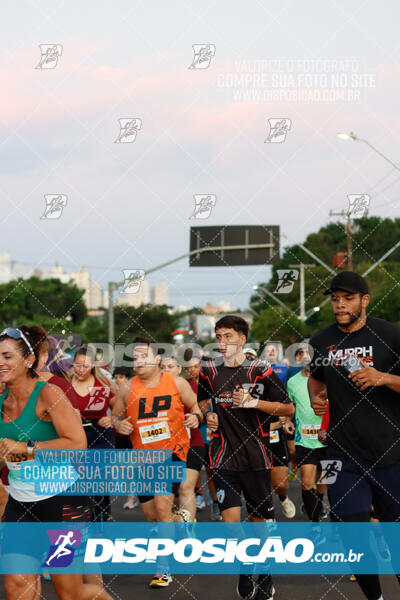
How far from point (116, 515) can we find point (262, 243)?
8914 millimetres

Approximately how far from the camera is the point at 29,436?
481 centimetres

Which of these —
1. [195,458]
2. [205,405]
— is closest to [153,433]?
[205,405]

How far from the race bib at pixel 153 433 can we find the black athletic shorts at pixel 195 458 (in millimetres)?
1457

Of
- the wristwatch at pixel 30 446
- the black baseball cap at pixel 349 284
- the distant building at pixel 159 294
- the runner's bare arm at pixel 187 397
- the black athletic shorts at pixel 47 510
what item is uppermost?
the black baseball cap at pixel 349 284

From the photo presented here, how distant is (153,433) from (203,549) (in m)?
1.21

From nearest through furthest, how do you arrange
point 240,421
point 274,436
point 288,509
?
point 240,421, point 288,509, point 274,436

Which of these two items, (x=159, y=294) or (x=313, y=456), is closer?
(x=313, y=456)

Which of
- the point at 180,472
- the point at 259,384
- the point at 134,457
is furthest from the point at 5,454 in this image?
the point at 180,472

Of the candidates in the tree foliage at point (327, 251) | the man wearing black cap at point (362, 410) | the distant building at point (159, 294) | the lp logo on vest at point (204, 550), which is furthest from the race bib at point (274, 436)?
the distant building at point (159, 294)

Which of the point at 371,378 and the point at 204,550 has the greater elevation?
the point at 371,378

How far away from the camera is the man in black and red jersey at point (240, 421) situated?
688 centimetres

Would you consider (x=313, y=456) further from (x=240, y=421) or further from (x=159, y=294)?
(x=159, y=294)

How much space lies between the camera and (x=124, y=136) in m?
12.5

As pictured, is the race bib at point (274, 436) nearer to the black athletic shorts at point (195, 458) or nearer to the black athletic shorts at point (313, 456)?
the black athletic shorts at point (313, 456)
